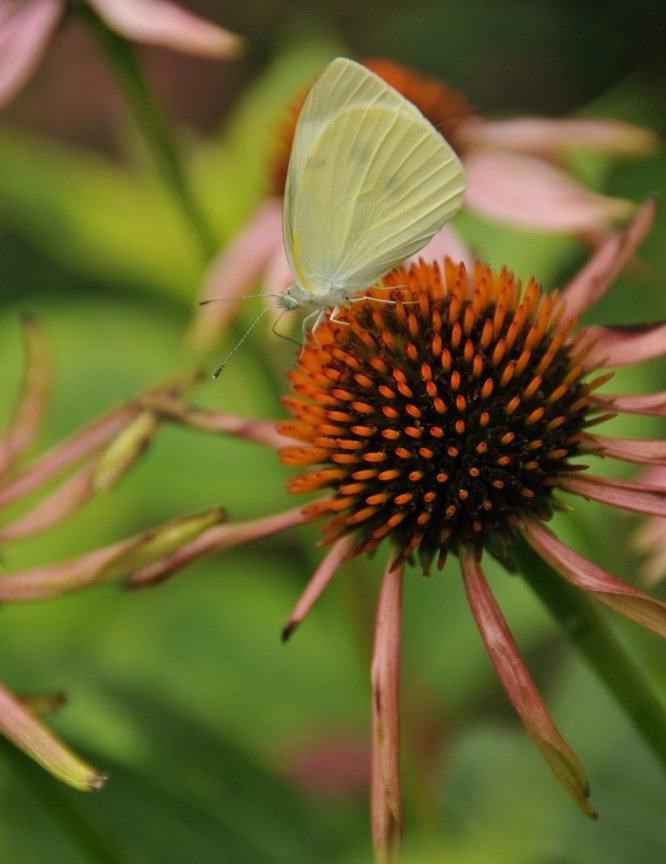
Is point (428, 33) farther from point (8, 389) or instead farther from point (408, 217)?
point (408, 217)

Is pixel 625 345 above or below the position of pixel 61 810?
above

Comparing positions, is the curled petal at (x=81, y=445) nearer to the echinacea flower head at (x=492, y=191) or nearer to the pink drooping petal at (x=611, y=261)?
the echinacea flower head at (x=492, y=191)

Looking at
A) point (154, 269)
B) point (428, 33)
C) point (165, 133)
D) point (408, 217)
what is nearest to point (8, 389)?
point (154, 269)

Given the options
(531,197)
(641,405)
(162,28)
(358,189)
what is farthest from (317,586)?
(162,28)

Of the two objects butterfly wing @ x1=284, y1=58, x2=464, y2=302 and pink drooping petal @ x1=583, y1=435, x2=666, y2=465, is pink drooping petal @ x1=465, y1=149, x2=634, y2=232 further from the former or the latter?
pink drooping petal @ x1=583, y1=435, x2=666, y2=465

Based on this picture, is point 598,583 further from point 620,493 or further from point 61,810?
point 61,810

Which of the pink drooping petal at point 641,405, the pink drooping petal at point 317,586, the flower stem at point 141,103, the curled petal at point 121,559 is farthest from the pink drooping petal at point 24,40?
the pink drooping petal at point 641,405
